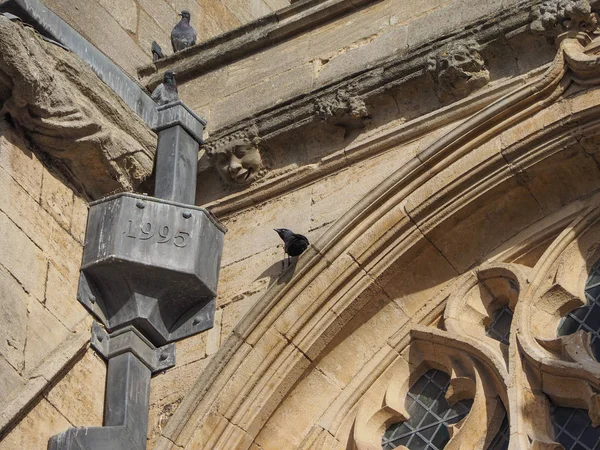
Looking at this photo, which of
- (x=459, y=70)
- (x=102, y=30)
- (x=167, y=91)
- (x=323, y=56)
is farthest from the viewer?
(x=102, y=30)

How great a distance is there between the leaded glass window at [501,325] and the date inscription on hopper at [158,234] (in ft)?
4.88

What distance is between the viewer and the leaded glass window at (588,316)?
340 inches

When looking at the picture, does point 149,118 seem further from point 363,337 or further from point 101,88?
point 363,337

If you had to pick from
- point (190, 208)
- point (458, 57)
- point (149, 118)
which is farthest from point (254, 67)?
point (190, 208)

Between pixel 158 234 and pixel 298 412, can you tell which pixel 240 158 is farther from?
pixel 158 234

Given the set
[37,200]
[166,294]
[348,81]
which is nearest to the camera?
[166,294]

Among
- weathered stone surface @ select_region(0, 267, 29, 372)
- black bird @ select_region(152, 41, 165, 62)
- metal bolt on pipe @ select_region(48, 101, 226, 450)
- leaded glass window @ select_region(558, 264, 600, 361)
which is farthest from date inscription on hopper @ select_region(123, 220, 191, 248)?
black bird @ select_region(152, 41, 165, 62)

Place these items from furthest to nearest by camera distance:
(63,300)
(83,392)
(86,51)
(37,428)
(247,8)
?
(247,8), (86,51), (63,300), (83,392), (37,428)

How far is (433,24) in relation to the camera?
953 cm

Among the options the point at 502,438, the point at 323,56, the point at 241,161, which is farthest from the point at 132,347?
the point at 323,56

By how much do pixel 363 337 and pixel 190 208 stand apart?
120cm

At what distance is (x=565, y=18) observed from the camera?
897cm

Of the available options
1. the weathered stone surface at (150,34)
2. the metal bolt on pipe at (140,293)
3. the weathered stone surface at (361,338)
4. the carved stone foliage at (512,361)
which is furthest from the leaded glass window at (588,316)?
the weathered stone surface at (150,34)

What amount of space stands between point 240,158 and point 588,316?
1.89m
